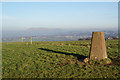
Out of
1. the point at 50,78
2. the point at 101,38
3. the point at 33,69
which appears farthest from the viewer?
the point at 101,38

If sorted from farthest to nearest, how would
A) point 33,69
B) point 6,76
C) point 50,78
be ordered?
1. point 33,69
2. point 6,76
3. point 50,78

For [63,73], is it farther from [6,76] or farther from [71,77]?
[6,76]

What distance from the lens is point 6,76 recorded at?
32.9 feet

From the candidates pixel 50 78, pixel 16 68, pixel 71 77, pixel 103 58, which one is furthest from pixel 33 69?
pixel 103 58

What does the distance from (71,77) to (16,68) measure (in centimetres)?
499

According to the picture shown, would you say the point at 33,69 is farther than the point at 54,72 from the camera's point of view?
Yes

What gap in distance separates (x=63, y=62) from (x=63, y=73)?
298cm

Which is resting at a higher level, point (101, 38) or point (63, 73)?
point (101, 38)

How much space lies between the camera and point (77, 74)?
986 cm

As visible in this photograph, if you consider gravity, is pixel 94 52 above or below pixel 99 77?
above

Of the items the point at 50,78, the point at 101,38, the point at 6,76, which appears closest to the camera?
the point at 50,78

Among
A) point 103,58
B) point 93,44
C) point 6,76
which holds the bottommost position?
point 6,76

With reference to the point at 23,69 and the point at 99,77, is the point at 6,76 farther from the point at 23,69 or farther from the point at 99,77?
the point at 99,77

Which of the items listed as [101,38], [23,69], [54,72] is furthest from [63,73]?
[101,38]
